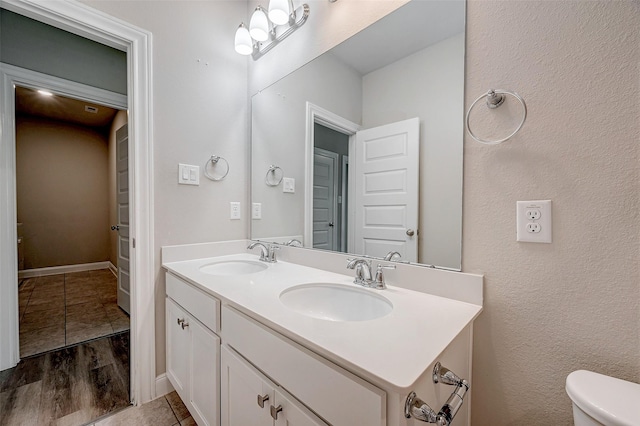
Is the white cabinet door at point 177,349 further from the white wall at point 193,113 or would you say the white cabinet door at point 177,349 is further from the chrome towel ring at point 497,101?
the chrome towel ring at point 497,101

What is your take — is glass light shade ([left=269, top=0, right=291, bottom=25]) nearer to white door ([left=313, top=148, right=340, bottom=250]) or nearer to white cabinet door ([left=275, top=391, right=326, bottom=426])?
white door ([left=313, top=148, right=340, bottom=250])

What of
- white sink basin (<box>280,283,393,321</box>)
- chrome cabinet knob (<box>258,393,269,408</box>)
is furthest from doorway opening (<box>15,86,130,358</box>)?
chrome cabinet knob (<box>258,393,269,408</box>)

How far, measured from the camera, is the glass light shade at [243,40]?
1.64 metres

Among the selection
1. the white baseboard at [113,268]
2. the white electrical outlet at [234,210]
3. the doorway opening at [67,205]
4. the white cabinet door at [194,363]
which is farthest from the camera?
the white baseboard at [113,268]

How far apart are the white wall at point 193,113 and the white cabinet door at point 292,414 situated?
1114mm

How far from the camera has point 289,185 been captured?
1.62m

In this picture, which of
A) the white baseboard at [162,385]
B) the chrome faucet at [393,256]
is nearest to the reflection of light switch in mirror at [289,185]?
the chrome faucet at [393,256]

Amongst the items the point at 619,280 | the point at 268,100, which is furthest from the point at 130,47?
the point at 619,280

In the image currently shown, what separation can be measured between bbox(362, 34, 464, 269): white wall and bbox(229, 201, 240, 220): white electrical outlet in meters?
1.20

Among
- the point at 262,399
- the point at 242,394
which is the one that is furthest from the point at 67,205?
the point at 262,399

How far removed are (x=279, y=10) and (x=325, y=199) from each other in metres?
1.07

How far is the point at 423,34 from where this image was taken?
1.03 m

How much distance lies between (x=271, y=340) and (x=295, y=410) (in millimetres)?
180

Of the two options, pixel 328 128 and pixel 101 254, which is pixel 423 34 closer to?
pixel 328 128
